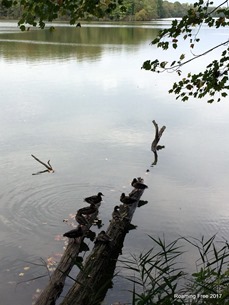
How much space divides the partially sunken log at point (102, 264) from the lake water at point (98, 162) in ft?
0.81

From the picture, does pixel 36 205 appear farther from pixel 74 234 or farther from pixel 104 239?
pixel 104 239

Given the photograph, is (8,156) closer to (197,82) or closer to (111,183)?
(111,183)

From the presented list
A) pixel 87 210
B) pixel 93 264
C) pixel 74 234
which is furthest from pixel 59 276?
pixel 87 210

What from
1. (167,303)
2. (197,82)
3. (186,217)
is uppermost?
(197,82)

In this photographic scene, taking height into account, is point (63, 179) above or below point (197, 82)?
below

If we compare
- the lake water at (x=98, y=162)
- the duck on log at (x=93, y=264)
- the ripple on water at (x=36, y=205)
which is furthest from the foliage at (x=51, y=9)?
the ripple on water at (x=36, y=205)

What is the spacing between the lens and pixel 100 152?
13.2 meters

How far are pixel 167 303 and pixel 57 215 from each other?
18.2 ft

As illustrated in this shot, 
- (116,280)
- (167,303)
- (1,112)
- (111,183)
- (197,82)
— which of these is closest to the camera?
(167,303)

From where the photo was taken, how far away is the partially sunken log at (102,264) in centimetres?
526

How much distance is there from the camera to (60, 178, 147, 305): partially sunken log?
5.26m

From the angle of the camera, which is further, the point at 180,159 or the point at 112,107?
the point at 112,107

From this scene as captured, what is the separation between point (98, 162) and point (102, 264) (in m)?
6.13

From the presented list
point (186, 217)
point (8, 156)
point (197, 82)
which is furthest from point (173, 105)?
point (197, 82)
